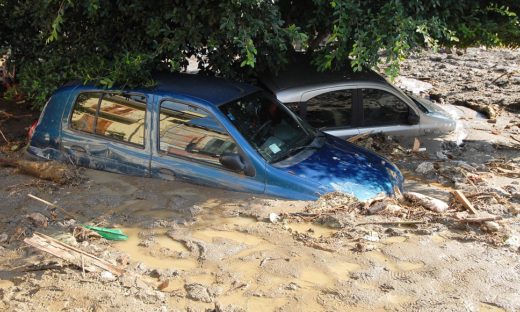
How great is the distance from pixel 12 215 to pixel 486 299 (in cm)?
423

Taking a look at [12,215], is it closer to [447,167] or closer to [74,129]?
[74,129]

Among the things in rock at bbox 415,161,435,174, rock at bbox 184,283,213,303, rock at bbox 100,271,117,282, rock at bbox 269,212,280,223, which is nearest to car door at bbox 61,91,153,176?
rock at bbox 269,212,280,223

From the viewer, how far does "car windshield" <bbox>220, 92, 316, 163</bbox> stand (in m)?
5.96

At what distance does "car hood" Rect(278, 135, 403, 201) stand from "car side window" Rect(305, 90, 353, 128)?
1324 mm

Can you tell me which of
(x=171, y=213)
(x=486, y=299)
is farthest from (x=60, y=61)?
(x=486, y=299)

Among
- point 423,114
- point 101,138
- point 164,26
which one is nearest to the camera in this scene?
point 101,138

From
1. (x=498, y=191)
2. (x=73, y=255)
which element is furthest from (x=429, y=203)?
(x=73, y=255)

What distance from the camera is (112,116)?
6434 millimetres

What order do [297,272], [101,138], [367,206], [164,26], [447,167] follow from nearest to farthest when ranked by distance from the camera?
[297,272]
[367,206]
[101,138]
[164,26]
[447,167]

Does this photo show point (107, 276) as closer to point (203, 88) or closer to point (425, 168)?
point (203, 88)

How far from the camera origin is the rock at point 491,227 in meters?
5.02

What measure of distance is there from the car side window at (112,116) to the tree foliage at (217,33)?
0.77 ft

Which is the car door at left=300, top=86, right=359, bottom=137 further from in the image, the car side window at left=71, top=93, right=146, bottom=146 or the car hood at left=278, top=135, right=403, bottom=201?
the car side window at left=71, top=93, right=146, bottom=146

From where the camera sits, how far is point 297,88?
7.88 m
